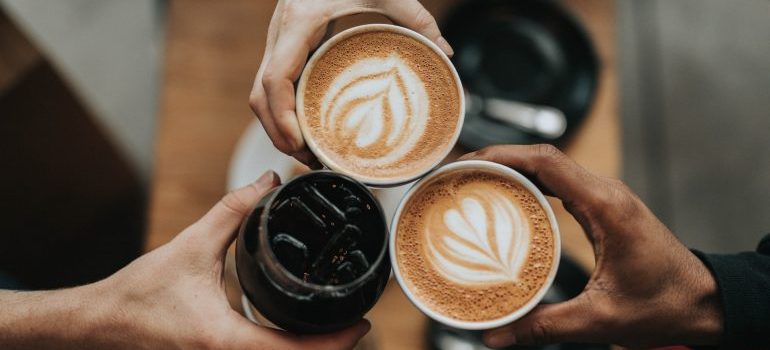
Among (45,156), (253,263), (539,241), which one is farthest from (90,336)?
(45,156)

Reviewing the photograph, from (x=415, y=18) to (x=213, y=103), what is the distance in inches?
18.7

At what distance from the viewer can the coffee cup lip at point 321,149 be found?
76cm

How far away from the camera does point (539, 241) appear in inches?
30.5

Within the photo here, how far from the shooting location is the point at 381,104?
0.81 metres

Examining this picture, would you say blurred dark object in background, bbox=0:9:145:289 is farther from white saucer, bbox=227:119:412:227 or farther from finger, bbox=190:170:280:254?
finger, bbox=190:170:280:254

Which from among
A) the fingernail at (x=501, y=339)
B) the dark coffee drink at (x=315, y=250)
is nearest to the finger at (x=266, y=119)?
the dark coffee drink at (x=315, y=250)

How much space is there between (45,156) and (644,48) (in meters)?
1.70

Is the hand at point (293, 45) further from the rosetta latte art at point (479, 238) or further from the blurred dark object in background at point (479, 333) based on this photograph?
the blurred dark object in background at point (479, 333)

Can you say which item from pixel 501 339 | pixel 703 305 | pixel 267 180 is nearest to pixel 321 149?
pixel 267 180

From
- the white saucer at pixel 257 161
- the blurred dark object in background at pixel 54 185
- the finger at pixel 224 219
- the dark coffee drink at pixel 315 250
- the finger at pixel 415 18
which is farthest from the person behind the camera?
the blurred dark object in background at pixel 54 185

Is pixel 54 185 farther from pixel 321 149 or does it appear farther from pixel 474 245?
pixel 474 245

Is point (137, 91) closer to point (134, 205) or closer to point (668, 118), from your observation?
point (134, 205)

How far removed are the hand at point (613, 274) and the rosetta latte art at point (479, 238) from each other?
6cm

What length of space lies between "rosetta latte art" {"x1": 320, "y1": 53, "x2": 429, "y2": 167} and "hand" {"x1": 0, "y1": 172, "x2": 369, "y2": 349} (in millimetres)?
117
